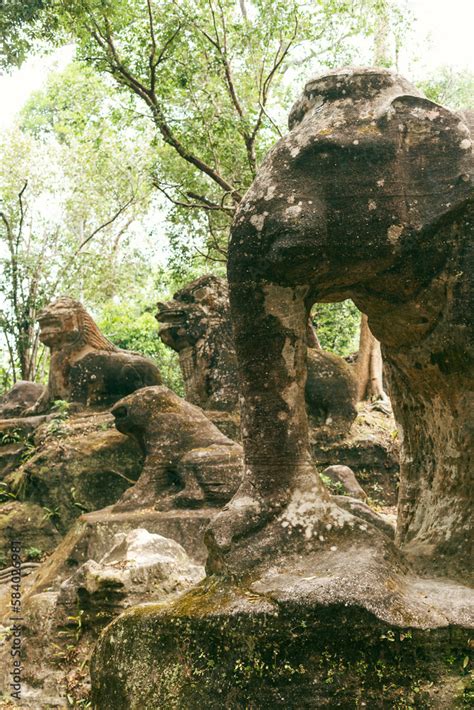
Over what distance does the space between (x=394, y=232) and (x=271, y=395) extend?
2.76 ft

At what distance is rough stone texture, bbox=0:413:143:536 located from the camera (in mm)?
9727

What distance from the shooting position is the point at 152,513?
7.47 meters

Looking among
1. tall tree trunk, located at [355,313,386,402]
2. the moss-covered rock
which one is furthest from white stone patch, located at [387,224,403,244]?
tall tree trunk, located at [355,313,386,402]

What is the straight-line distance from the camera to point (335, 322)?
18219 millimetres

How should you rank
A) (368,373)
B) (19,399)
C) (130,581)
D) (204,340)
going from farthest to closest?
(368,373) < (19,399) < (204,340) < (130,581)

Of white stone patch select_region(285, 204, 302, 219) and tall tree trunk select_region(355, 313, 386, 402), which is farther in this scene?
tall tree trunk select_region(355, 313, 386, 402)

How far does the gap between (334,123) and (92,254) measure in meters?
20.8

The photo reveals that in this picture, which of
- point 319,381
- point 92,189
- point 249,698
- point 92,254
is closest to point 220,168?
point 319,381

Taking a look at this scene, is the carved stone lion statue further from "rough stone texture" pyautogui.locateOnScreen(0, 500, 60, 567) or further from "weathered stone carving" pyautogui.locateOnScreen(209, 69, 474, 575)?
"weathered stone carving" pyautogui.locateOnScreen(209, 69, 474, 575)

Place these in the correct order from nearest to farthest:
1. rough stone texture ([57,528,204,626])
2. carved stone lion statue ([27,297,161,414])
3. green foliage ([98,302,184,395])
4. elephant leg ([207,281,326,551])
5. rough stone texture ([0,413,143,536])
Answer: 1. elephant leg ([207,281,326,551])
2. rough stone texture ([57,528,204,626])
3. rough stone texture ([0,413,143,536])
4. carved stone lion statue ([27,297,161,414])
5. green foliage ([98,302,184,395])

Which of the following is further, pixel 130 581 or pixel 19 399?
pixel 19 399

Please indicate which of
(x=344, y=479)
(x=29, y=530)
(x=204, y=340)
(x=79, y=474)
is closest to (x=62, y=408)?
(x=79, y=474)

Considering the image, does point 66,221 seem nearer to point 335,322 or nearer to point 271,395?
point 335,322

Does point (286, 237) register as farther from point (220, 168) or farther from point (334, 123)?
point (220, 168)
